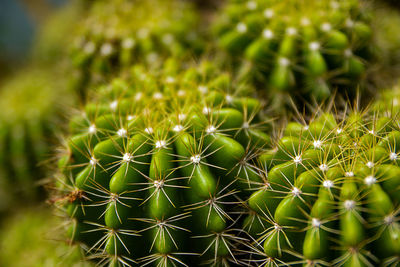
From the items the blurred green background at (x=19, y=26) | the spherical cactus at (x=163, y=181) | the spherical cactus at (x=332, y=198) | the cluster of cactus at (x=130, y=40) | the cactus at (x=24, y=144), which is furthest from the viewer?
the blurred green background at (x=19, y=26)

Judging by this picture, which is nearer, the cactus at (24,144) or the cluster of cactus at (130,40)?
the cluster of cactus at (130,40)

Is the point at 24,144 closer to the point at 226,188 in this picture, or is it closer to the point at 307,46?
the point at 226,188

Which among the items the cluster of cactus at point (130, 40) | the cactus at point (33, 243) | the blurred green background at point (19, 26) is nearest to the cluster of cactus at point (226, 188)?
the cactus at point (33, 243)

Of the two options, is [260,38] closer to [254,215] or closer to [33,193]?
[254,215]

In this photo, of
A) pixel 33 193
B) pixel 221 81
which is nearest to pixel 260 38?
pixel 221 81

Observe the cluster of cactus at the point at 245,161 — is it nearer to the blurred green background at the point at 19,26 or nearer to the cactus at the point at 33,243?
the cactus at the point at 33,243

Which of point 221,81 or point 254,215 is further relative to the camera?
point 221,81

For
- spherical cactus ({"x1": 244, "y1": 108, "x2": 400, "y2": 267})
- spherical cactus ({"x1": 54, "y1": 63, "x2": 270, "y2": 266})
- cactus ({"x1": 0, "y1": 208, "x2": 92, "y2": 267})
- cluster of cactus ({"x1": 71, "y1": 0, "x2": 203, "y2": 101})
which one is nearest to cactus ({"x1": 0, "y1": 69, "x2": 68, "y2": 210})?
cactus ({"x1": 0, "y1": 208, "x2": 92, "y2": 267})
